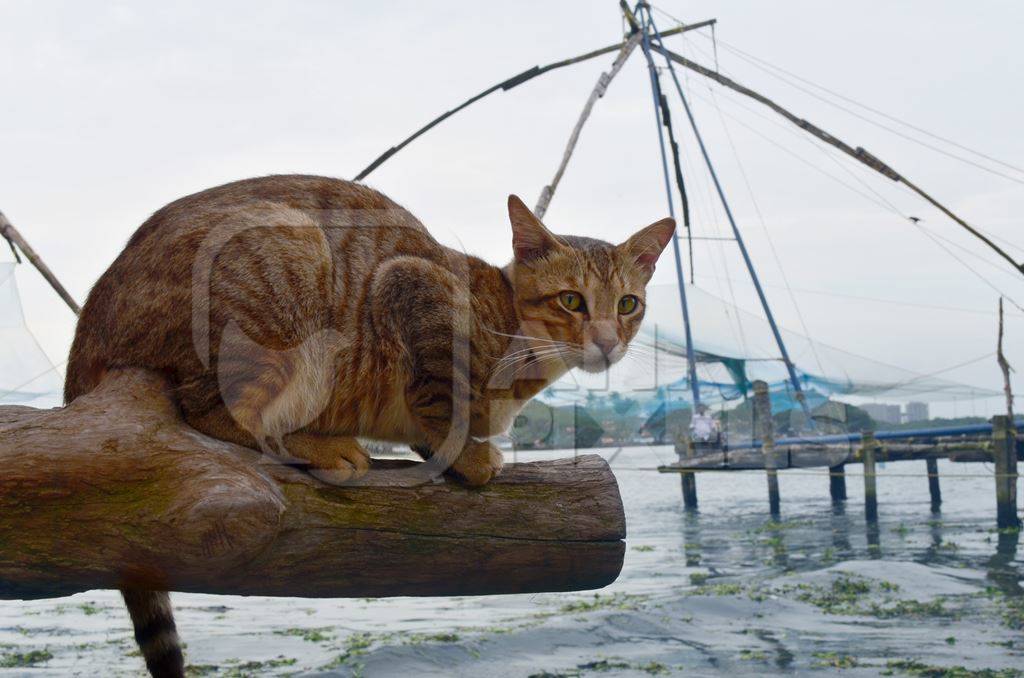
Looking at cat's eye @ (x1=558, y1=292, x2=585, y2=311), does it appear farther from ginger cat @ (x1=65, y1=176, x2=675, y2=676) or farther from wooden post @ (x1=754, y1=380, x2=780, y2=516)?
wooden post @ (x1=754, y1=380, x2=780, y2=516)

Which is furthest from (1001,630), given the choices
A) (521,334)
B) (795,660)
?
(521,334)

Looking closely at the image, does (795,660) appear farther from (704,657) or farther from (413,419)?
(413,419)

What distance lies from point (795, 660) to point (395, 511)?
6844 mm

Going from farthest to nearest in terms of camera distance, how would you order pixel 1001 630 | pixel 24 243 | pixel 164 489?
pixel 1001 630
pixel 24 243
pixel 164 489

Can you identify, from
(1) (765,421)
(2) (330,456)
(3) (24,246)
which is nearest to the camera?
(2) (330,456)

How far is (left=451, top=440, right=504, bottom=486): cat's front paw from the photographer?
9.23 ft

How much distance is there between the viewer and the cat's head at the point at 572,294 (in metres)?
3.11

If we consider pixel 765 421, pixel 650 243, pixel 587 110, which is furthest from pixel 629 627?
pixel 765 421

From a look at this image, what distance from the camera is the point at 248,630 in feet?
29.9

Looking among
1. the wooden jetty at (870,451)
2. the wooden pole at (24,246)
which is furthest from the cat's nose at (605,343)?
the wooden jetty at (870,451)

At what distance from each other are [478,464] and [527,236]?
844mm

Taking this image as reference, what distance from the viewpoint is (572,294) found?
10.3ft

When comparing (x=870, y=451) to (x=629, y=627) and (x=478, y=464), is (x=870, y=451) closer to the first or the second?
(x=629, y=627)

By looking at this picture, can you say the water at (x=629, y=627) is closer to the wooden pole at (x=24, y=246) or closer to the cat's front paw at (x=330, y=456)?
the wooden pole at (x=24, y=246)
